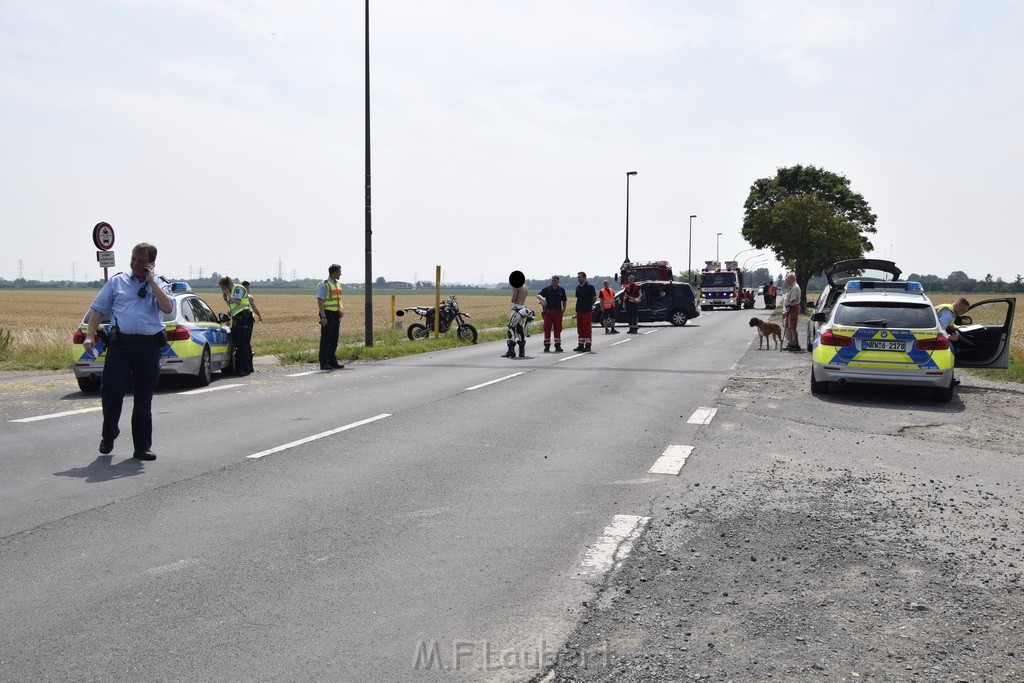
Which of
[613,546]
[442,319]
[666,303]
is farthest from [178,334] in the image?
[666,303]

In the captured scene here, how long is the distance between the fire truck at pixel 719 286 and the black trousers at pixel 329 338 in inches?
1773

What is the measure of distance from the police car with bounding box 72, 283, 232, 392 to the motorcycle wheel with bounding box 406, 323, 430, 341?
11.7 metres

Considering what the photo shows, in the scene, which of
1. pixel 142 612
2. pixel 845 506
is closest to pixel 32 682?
pixel 142 612

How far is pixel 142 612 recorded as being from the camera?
179 inches

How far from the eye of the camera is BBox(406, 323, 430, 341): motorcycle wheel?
2795 centimetres

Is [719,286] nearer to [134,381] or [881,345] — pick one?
[881,345]

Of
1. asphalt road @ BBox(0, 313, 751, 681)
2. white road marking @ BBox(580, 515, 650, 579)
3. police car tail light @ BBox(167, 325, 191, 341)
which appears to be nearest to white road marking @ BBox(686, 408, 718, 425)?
asphalt road @ BBox(0, 313, 751, 681)

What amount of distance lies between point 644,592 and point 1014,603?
1.79 meters

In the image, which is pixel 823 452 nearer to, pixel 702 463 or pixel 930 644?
pixel 702 463

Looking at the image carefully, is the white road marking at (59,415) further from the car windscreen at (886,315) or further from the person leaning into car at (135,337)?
the car windscreen at (886,315)

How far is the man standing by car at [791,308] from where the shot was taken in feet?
72.0

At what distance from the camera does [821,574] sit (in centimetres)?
512

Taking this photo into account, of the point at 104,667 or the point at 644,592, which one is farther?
the point at 644,592

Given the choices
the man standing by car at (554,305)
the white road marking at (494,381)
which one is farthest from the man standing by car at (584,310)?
the white road marking at (494,381)
